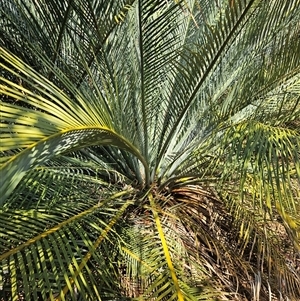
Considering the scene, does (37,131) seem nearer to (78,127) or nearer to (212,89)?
(78,127)

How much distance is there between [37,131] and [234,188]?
877mm

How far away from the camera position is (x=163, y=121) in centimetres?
214

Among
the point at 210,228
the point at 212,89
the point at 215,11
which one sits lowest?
the point at 210,228

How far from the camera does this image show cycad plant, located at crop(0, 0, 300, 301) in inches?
50.0

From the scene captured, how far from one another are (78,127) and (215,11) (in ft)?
4.40

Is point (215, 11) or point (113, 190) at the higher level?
point (215, 11)

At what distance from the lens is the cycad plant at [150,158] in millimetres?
1271

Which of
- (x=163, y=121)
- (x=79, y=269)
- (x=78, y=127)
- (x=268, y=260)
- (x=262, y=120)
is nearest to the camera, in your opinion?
(x=78, y=127)

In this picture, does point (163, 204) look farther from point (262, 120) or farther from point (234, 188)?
point (262, 120)

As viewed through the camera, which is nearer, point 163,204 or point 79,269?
point 79,269

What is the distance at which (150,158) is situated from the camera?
2.03 m

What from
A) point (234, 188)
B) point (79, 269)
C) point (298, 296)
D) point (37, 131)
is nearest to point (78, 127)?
point (37, 131)

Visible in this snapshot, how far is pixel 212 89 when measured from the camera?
2227 mm

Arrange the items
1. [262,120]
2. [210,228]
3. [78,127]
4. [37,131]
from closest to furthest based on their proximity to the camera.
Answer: [37,131]
[78,127]
[262,120]
[210,228]
